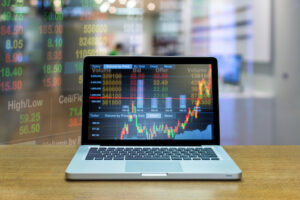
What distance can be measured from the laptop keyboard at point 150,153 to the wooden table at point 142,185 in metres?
0.08

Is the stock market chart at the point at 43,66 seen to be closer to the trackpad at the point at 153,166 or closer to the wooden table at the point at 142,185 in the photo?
the wooden table at the point at 142,185

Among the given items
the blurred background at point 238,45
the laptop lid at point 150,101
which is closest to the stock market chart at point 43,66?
the blurred background at point 238,45

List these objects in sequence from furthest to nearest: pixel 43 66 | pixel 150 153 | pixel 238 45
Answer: pixel 238 45, pixel 43 66, pixel 150 153

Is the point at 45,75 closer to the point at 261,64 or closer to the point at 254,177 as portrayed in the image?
the point at 254,177

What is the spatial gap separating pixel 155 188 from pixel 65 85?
1006 millimetres

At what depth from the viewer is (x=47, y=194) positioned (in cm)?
72

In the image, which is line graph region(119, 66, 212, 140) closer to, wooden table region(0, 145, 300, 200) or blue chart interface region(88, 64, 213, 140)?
blue chart interface region(88, 64, 213, 140)

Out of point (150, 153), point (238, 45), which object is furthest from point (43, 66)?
point (238, 45)

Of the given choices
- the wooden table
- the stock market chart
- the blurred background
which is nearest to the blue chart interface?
the wooden table

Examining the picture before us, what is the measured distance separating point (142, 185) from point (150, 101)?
301mm

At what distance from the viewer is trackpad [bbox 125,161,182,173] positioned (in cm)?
81

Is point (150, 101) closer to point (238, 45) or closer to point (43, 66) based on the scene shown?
point (43, 66)

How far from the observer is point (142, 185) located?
0.76m

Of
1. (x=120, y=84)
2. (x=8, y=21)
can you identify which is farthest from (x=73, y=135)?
(x=120, y=84)
